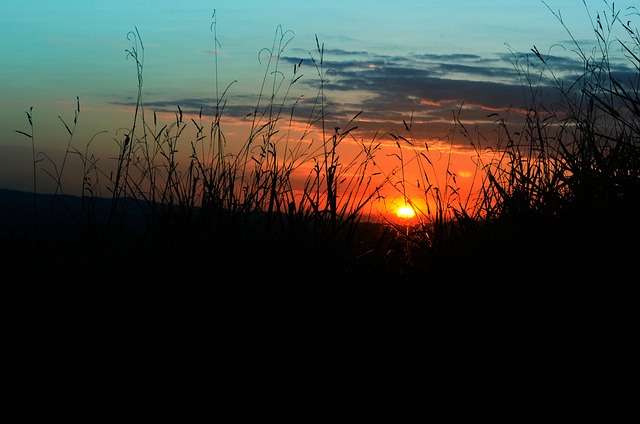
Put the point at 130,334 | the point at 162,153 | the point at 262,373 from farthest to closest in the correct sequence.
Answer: the point at 162,153, the point at 130,334, the point at 262,373

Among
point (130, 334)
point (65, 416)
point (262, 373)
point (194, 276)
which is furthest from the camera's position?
point (194, 276)

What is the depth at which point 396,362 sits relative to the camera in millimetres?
2582

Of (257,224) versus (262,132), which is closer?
(257,224)

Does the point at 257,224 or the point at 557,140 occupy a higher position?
the point at 557,140

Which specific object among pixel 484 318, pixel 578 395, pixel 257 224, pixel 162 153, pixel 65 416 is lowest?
pixel 65 416

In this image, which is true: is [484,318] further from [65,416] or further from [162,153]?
[162,153]

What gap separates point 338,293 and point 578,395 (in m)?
0.98

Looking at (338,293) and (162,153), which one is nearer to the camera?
(338,293)

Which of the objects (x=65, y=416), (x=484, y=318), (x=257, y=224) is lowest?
(x=65, y=416)

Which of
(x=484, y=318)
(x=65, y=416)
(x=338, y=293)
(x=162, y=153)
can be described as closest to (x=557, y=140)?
(x=484, y=318)

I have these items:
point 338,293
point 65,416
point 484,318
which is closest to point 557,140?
point 484,318

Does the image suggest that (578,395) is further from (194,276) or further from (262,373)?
(194,276)

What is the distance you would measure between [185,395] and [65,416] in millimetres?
386

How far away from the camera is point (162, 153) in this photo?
3645 millimetres
